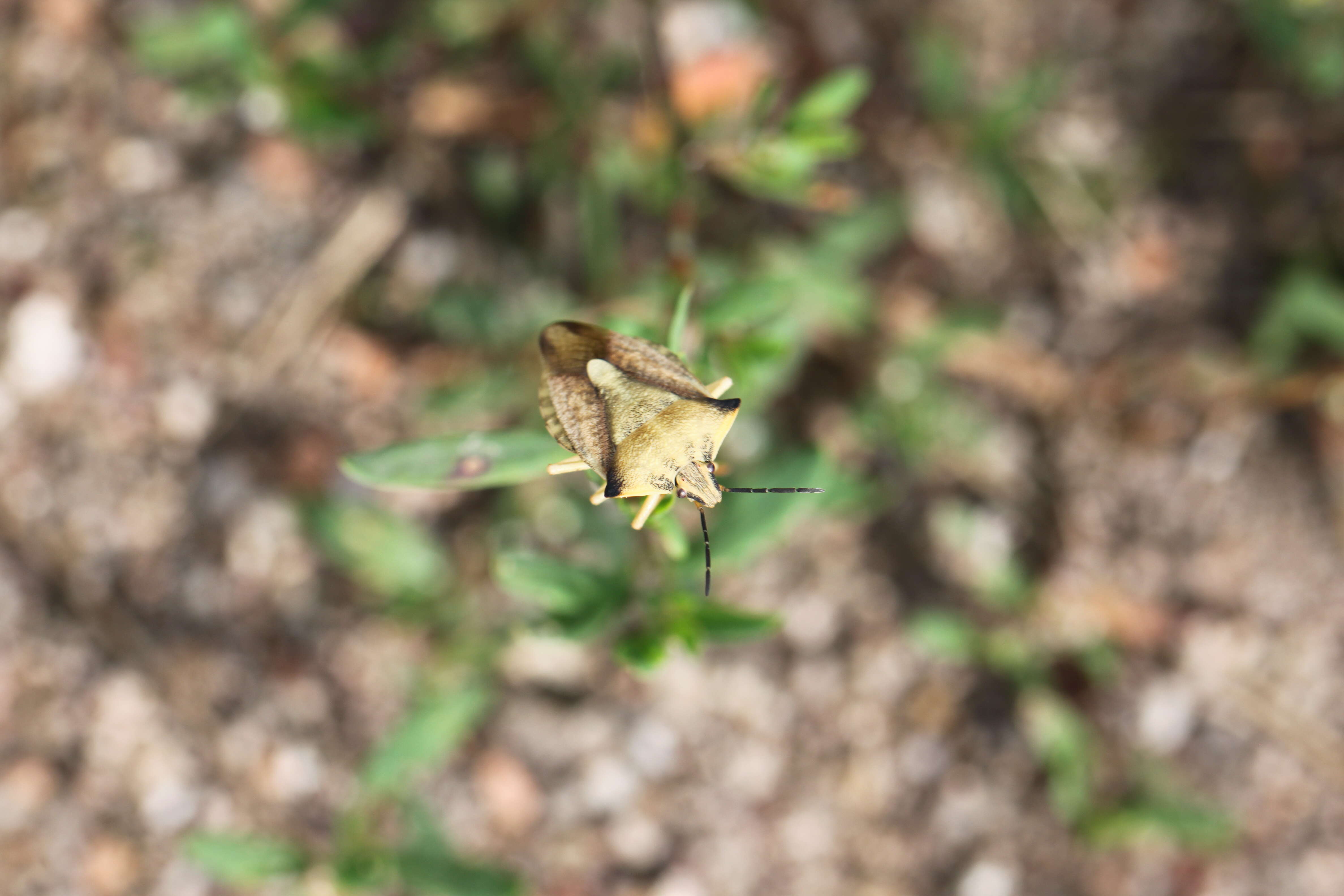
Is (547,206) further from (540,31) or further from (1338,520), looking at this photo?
(1338,520)

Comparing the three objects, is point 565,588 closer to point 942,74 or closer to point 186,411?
point 186,411

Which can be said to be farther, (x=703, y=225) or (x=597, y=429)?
(x=703, y=225)

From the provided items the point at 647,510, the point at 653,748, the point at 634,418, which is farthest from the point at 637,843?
the point at 634,418

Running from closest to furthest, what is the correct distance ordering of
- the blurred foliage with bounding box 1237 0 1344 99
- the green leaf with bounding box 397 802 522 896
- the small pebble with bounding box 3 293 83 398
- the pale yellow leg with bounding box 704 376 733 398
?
1. the pale yellow leg with bounding box 704 376 733 398
2. the green leaf with bounding box 397 802 522 896
3. the small pebble with bounding box 3 293 83 398
4. the blurred foliage with bounding box 1237 0 1344 99

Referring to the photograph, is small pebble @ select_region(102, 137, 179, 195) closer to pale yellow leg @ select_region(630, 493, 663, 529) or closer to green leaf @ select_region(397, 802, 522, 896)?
green leaf @ select_region(397, 802, 522, 896)

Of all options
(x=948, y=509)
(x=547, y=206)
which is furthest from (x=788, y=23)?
(x=948, y=509)

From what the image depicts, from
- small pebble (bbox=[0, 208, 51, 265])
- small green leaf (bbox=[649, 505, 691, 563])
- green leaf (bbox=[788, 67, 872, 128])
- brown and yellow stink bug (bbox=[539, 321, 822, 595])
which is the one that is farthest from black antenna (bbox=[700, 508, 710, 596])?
small pebble (bbox=[0, 208, 51, 265])
